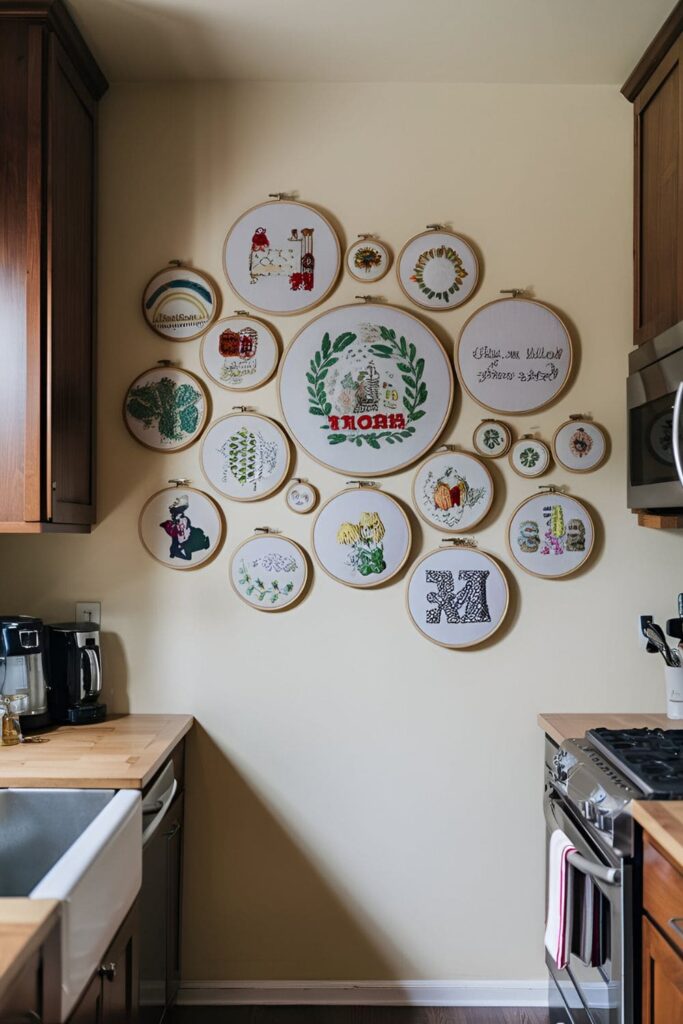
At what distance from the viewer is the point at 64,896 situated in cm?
130

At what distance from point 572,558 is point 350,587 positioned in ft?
2.12

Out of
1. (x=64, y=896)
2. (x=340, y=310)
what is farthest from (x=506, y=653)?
(x=64, y=896)

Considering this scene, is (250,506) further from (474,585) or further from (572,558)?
(572,558)

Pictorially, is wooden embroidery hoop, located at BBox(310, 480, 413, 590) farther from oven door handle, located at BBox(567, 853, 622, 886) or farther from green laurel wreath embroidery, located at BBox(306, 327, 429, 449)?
oven door handle, located at BBox(567, 853, 622, 886)

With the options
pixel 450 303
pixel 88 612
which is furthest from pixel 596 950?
pixel 450 303

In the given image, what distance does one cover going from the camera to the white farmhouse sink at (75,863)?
1.32 metres

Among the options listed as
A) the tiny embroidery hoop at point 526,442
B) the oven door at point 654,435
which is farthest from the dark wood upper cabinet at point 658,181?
the tiny embroidery hoop at point 526,442

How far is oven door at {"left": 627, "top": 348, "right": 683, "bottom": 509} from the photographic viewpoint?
2.10 meters

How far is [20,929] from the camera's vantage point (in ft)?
3.90

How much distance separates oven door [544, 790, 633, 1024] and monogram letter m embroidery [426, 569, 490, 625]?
0.58 m

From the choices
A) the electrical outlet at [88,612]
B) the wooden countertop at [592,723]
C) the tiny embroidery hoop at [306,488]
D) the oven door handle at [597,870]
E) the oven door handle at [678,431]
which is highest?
the oven door handle at [678,431]

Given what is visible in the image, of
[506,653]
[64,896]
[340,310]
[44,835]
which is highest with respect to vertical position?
[340,310]

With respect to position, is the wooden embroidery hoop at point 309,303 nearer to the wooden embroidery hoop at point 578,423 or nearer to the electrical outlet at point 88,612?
the wooden embroidery hoop at point 578,423

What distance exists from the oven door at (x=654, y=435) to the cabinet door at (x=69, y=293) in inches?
59.5
